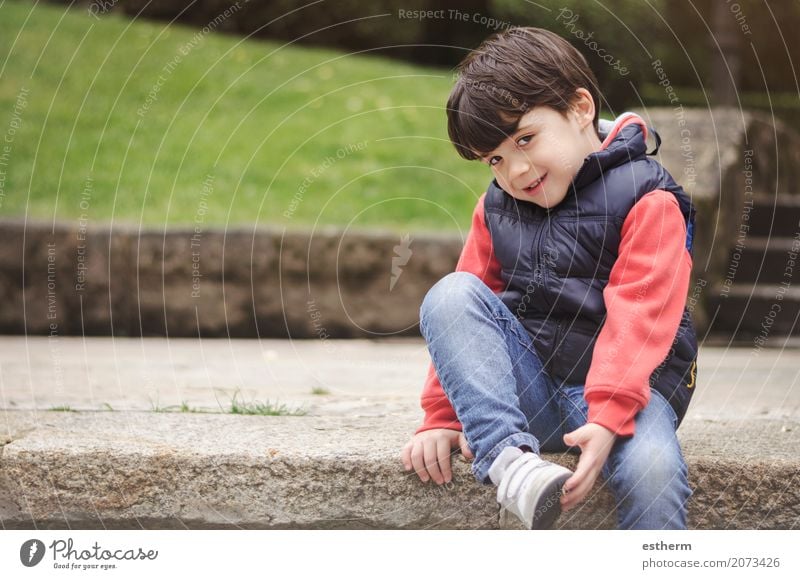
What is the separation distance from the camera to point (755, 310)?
3.41 metres

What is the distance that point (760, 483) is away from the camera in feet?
4.75

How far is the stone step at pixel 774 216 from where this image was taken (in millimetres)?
3612

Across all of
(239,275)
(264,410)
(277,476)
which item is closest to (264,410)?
(264,410)

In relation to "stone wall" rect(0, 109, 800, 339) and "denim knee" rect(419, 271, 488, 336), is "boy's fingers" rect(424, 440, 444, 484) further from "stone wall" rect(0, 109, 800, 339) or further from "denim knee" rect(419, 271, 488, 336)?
"stone wall" rect(0, 109, 800, 339)

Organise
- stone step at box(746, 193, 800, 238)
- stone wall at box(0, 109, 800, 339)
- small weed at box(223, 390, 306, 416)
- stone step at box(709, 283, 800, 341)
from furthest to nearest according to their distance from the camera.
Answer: stone step at box(746, 193, 800, 238), stone step at box(709, 283, 800, 341), stone wall at box(0, 109, 800, 339), small weed at box(223, 390, 306, 416)

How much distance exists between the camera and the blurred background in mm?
3236

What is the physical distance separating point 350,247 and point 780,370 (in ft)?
4.83

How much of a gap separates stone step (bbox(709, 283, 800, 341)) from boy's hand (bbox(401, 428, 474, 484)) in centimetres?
213

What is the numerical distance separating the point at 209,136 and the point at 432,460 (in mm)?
3355

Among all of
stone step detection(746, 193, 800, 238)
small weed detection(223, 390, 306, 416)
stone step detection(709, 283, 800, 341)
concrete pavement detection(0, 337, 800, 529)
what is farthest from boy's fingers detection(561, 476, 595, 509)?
stone step detection(746, 193, 800, 238)

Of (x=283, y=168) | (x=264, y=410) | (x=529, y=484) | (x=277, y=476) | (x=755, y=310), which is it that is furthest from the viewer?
(x=283, y=168)

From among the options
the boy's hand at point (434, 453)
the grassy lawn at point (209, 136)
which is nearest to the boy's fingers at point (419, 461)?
the boy's hand at point (434, 453)

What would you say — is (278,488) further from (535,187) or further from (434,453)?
(535,187)
